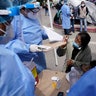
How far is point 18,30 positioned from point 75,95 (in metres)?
1.76

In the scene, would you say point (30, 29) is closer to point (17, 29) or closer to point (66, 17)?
point (17, 29)

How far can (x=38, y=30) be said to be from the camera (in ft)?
10.0

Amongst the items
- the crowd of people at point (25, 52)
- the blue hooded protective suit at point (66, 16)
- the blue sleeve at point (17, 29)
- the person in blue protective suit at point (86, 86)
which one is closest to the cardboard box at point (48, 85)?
the crowd of people at point (25, 52)

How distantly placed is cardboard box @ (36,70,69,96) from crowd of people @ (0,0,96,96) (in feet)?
0.64

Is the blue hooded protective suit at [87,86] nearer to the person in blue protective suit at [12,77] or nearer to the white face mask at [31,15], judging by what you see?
the person in blue protective suit at [12,77]

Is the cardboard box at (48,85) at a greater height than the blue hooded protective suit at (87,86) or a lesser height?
lesser

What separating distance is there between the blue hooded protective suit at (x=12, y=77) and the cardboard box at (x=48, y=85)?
2.67ft

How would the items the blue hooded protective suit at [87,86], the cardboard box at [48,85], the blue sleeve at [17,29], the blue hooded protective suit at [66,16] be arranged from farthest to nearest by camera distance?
the blue hooded protective suit at [66,16], the blue sleeve at [17,29], the cardboard box at [48,85], the blue hooded protective suit at [87,86]

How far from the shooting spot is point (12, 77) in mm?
1582

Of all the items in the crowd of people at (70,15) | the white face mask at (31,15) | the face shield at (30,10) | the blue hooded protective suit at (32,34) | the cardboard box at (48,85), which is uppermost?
the face shield at (30,10)

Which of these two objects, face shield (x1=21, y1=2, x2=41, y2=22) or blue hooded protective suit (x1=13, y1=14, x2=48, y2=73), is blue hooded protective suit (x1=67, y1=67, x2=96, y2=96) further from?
face shield (x1=21, y1=2, x2=41, y2=22)

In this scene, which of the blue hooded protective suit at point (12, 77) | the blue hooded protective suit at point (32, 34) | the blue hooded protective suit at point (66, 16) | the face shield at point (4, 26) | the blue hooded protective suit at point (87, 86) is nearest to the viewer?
the blue hooded protective suit at point (87, 86)

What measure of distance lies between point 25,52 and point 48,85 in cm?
44

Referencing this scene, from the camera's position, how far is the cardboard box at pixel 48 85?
2480mm
